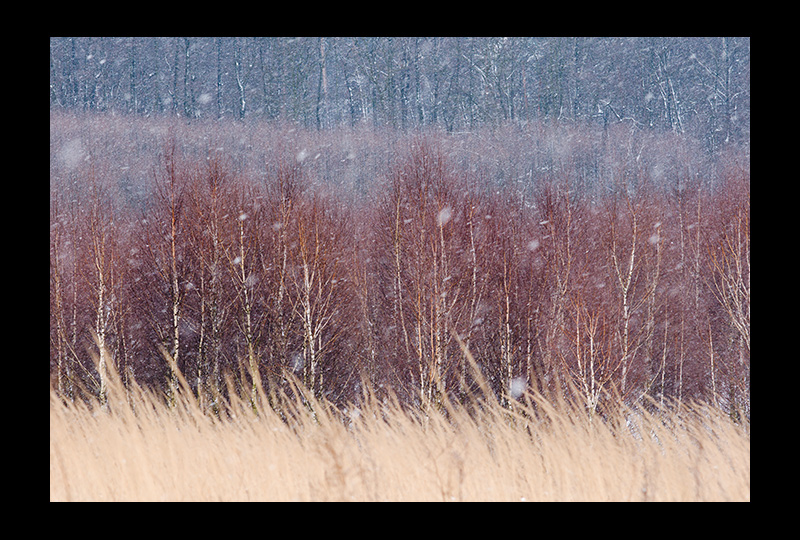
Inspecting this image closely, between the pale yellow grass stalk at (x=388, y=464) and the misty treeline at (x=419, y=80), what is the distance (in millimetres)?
25274

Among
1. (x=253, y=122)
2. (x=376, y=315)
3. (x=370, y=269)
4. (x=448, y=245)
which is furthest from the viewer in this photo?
(x=253, y=122)

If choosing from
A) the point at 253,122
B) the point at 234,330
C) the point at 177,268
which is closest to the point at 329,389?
the point at 234,330

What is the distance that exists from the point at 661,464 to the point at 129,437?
A: 159 inches

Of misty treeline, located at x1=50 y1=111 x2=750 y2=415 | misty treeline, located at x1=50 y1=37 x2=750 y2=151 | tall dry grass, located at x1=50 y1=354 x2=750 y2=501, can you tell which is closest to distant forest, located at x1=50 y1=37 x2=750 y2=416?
misty treeline, located at x1=50 y1=111 x2=750 y2=415

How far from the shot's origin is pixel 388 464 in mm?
4398

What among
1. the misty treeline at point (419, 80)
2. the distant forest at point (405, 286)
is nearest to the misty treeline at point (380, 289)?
the distant forest at point (405, 286)

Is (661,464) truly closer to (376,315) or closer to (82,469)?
(82,469)

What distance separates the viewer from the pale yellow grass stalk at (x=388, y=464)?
4227 mm

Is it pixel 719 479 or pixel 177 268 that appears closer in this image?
pixel 719 479

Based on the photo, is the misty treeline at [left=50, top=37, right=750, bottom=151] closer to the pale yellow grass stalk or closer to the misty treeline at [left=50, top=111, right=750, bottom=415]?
the misty treeline at [left=50, top=111, right=750, bottom=415]

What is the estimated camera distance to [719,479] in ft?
14.5

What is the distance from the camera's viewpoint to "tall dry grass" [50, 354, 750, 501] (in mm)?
4227

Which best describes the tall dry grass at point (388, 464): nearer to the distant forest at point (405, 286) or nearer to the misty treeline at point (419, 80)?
the distant forest at point (405, 286)

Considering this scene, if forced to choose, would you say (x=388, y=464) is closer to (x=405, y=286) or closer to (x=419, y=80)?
(x=405, y=286)
